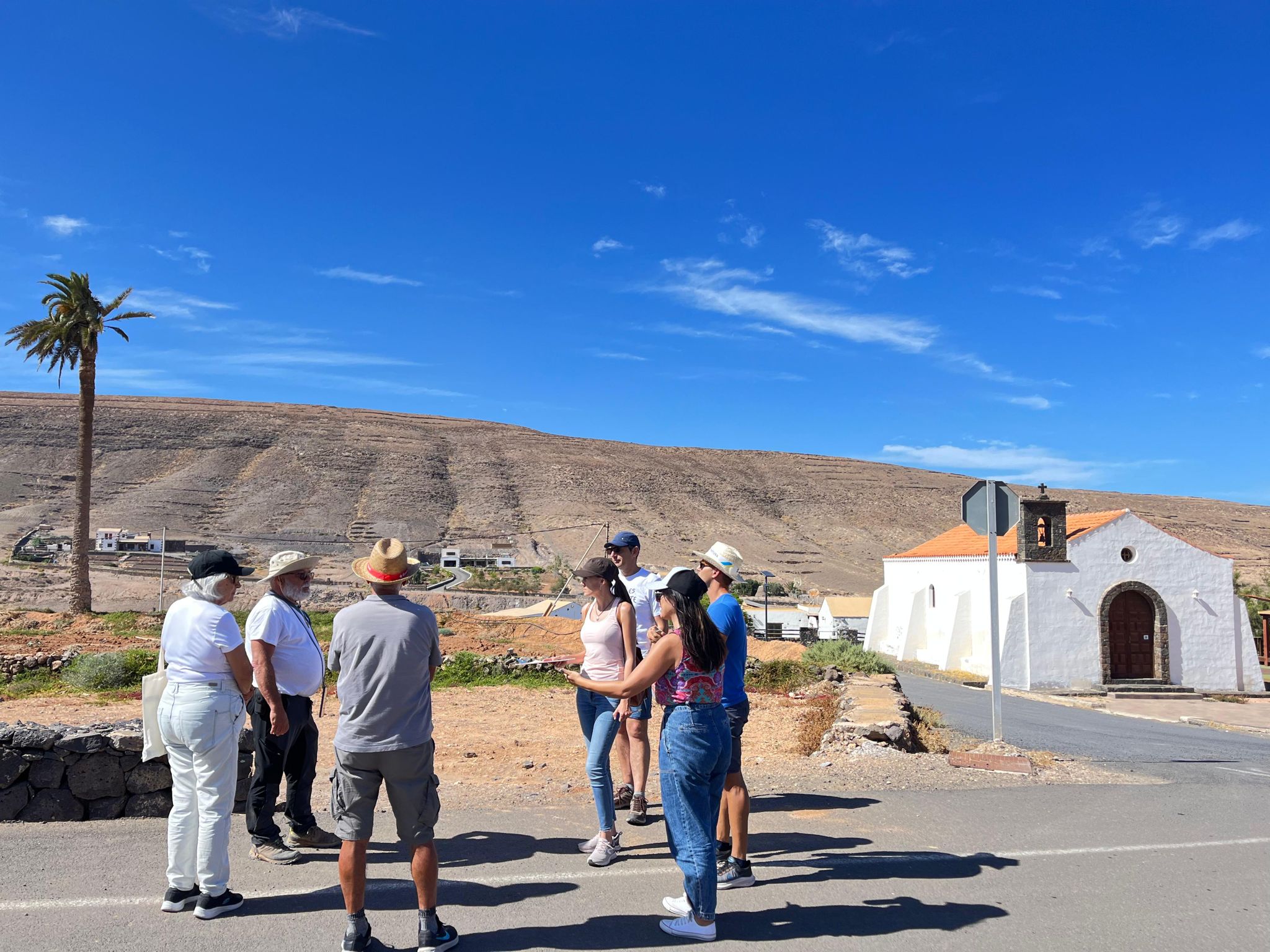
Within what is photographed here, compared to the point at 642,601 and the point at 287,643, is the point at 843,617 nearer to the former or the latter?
the point at 642,601

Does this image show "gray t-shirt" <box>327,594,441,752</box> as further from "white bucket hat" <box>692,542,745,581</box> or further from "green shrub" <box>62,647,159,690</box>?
"green shrub" <box>62,647,159,690</box>

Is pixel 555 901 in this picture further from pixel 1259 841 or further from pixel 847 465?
pixel 847 465

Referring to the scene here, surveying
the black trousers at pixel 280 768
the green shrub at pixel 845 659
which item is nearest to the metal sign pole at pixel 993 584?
the black trousers at pixel 280 768

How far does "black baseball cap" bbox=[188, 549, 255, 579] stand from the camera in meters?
4.41

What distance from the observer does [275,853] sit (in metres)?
4.85

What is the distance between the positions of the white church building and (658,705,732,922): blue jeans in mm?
20379

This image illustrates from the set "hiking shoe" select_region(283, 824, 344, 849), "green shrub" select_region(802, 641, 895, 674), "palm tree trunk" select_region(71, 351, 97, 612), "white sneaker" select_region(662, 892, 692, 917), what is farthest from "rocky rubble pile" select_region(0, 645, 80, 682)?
"white sneaker" select_region(662, 892, 692, 917)

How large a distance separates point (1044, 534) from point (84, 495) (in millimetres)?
29827

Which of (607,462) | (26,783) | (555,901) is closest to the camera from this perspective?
(555,901)

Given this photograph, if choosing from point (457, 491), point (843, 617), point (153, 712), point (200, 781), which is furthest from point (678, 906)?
point (457, 491)

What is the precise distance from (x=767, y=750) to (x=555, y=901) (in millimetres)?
5328

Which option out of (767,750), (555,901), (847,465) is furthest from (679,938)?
(847,465)

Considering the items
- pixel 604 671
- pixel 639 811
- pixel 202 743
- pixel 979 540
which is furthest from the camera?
pixel 979 540

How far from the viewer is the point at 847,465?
116 metres
